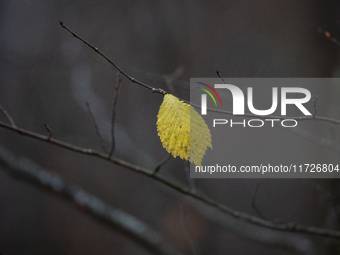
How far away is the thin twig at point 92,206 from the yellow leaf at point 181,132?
2.22ft

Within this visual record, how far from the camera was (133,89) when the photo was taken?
1.47 m

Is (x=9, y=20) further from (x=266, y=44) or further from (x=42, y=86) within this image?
(x=266, y=44)

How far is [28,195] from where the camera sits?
1.49 metres

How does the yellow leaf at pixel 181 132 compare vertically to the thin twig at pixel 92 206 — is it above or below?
above

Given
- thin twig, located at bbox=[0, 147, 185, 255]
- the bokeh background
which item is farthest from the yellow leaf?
the bokeh background

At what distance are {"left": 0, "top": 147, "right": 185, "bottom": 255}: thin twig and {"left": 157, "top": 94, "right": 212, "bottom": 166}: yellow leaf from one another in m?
0.68

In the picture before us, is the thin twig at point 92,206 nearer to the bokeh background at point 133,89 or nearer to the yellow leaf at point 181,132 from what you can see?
the bokeh background at point 133,89

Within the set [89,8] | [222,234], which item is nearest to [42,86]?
[89,8]

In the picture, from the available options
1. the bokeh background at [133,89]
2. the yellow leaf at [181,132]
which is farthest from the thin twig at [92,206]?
the yellow leaf at [181,132]

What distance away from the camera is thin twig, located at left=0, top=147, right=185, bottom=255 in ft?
3.04

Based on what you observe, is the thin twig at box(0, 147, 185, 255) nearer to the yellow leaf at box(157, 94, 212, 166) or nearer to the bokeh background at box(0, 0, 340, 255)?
the bokeh background at box(0, 0, 340, 255)

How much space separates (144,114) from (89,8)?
67 centimetres

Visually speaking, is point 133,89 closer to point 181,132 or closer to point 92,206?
point 92,206

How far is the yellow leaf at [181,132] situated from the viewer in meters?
0.35
